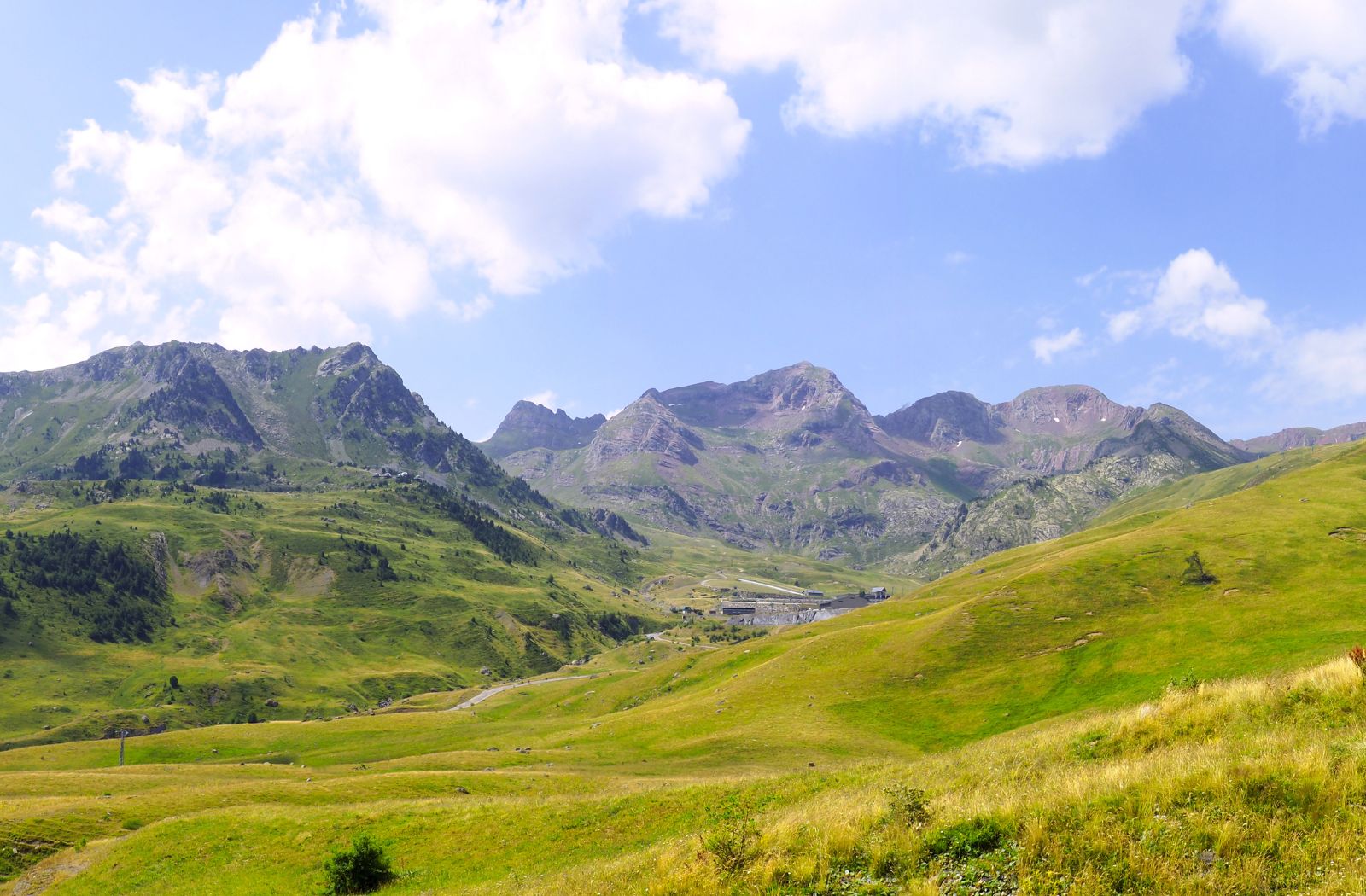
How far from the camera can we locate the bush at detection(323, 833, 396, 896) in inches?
1187

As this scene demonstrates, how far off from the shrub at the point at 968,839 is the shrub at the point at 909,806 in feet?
2.40

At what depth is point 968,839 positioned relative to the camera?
14.8m

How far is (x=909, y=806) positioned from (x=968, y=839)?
1.75 meters

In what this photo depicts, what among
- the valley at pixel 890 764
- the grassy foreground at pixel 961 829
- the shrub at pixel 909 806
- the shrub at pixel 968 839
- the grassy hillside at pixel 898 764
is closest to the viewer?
→ the grassy foreground at pixel 961 829

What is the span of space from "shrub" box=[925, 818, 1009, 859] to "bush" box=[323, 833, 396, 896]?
25.3m

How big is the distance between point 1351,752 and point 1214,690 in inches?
292

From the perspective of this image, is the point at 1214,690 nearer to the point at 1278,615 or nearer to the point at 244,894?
the point at 244,894

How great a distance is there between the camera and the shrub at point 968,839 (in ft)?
47.6

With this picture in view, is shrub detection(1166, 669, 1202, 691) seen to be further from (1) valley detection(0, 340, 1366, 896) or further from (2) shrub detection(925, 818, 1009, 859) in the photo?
(2) shrub detection(925, 818, 1009, 859)

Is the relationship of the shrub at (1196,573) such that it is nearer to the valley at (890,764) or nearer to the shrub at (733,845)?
the valley at (890,764)

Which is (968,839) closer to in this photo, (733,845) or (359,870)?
(733,845)

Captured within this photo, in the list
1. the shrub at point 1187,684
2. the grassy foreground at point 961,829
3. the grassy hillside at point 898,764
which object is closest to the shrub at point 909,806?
the grassy foreground at point 961,829

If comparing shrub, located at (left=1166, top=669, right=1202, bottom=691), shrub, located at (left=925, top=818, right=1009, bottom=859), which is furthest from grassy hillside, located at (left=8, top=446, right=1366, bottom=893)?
shrub, located at (left=1166, top=669, right=1202, bottom=691)

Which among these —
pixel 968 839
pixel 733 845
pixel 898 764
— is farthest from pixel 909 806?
pixel 898 764
